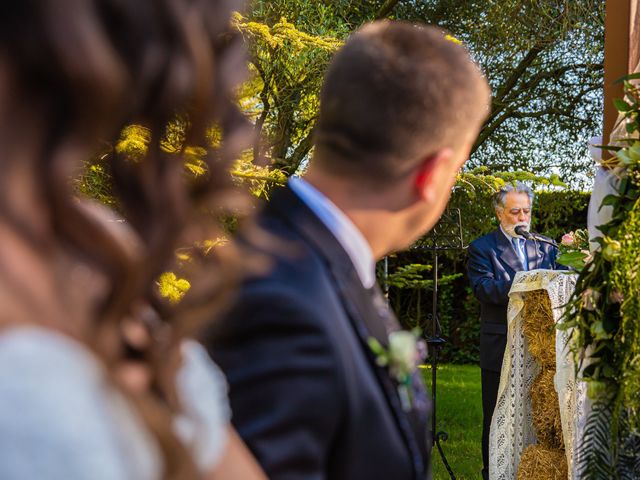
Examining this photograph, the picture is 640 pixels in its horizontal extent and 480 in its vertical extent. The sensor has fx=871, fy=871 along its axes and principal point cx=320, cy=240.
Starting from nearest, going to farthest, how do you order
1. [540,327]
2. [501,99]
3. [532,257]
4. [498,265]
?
1. [540,327]
2. [498,265]
3. [532,257]
4. [501,99]

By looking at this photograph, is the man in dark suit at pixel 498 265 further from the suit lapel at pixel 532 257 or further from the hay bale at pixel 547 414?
the hay bale at pixel 547 414

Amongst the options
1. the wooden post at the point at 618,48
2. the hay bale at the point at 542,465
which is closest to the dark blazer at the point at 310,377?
the wooden post at the point at 618,48

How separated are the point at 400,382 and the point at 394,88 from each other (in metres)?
0.49

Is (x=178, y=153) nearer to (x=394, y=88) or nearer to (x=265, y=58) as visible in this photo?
(x=394, y=88)

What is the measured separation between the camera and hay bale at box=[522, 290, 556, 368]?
5891mm

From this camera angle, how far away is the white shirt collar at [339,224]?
151 cm

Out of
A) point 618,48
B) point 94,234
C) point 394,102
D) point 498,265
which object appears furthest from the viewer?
point 498,265

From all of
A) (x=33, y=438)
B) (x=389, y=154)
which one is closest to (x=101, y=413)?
(x=33, y=438)

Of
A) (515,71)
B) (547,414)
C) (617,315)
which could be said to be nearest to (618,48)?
(617,315)

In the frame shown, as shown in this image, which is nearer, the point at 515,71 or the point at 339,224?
the point at 339,224

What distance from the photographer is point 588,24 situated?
36.9 ft

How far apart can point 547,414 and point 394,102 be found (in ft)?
15.7

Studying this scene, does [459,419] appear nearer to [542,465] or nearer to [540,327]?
[540,327]

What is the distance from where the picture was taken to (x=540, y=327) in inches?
235
